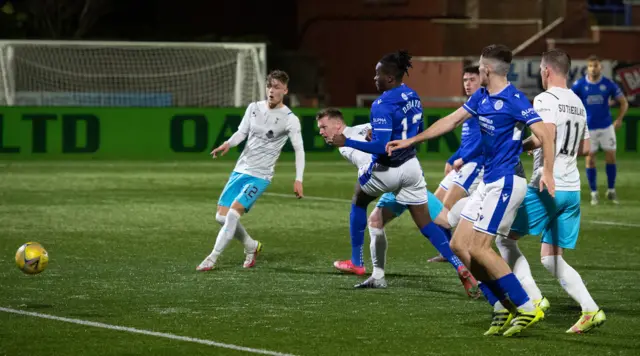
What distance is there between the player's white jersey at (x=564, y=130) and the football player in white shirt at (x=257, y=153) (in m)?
3.70

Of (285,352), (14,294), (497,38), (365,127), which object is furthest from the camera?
(497,38)

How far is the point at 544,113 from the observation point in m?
8.25

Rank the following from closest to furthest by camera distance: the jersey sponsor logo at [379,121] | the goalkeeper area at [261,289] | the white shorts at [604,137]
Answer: the goalkeeper area at [261,289], the jersey sponsor logo at [379,121], the white shorts at [604,137]

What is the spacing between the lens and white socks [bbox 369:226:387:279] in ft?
33.9

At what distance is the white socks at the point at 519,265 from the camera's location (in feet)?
27.4

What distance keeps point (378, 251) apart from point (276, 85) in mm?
2192

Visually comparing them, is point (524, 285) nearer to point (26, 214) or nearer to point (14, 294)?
point (14, 294)

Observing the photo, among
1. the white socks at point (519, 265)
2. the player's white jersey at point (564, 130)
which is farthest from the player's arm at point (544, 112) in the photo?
the white socks at point (519, 265)

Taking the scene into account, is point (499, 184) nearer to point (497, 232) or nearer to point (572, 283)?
point (497, 232)

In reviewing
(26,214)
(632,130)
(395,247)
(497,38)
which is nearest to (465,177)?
(395,247)

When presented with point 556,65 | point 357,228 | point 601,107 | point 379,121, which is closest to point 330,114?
point 379,121

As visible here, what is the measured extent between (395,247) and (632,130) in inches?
633

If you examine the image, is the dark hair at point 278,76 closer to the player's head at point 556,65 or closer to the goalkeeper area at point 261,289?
the goalkeeper area at point 261,289

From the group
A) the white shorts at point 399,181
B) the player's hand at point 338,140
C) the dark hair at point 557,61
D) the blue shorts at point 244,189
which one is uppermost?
the dark hair at point 557,61
